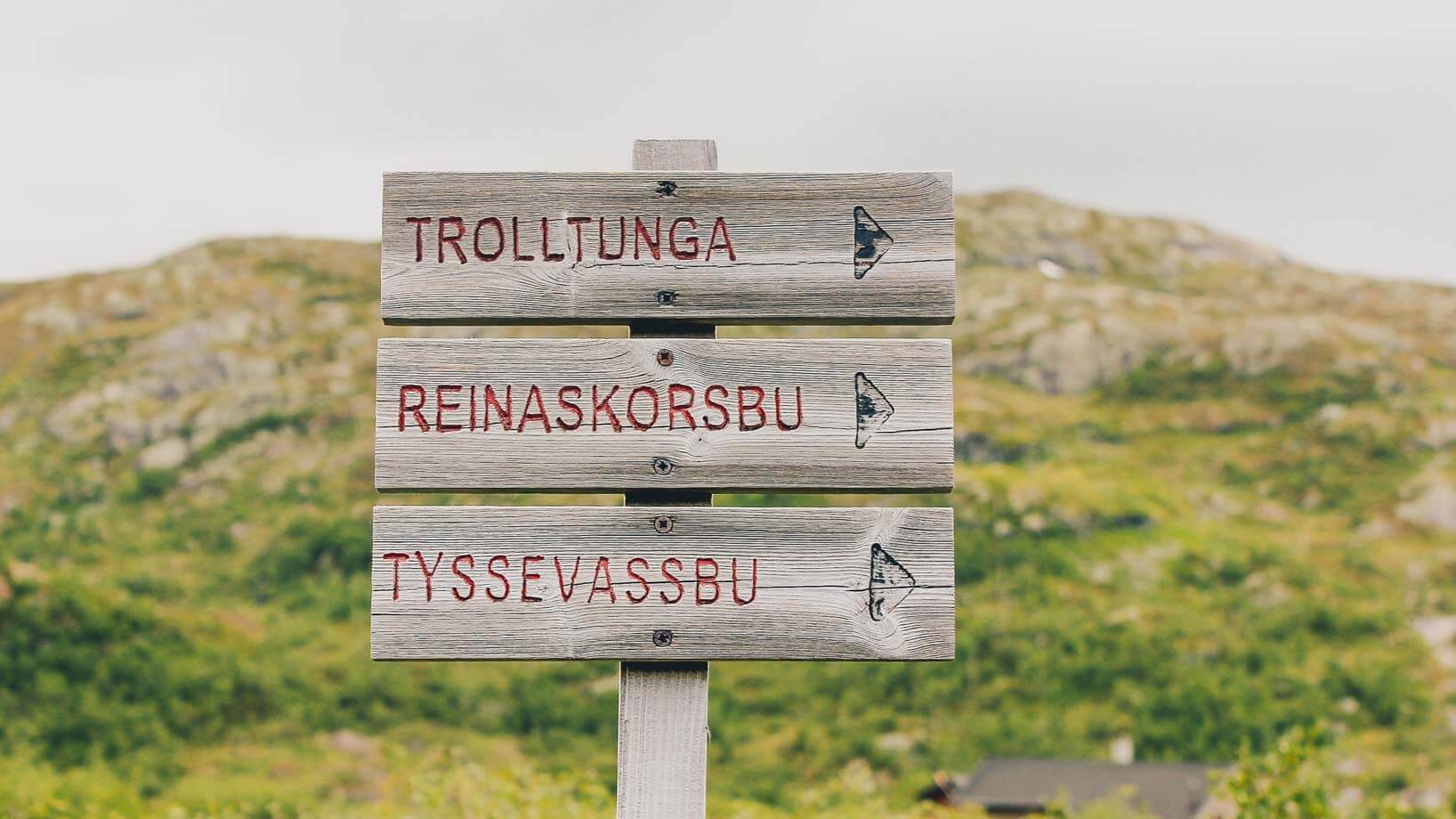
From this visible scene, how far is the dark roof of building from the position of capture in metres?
55.7

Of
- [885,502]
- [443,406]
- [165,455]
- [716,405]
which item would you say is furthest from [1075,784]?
[165,455]

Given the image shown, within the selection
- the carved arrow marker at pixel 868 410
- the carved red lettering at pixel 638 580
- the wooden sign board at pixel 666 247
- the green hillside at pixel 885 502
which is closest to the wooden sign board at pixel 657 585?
the carved red lettering at pixel 638 580

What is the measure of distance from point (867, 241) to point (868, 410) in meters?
0.50

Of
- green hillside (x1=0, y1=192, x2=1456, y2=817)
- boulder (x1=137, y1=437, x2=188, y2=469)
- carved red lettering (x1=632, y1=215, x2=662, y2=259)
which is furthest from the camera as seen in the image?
boulder (x1=137, y1=437, x2=188, y2=469)

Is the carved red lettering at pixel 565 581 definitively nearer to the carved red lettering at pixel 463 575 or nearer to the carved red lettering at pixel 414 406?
the carved red lettering at pixel 463 575

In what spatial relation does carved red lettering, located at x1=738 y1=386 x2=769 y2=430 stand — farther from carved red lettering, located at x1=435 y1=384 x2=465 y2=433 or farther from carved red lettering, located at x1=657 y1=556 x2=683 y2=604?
carved red lettering, located at x1=435 y1=384 x2=465 y2=433

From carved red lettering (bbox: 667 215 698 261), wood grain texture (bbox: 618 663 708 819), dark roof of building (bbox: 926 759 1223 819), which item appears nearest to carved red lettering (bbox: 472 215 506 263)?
carved red lettering (bbox: 667 215 698 261)

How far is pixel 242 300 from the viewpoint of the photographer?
457 feet

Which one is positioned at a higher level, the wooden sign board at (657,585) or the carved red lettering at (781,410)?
the carved red lettering at (781,410)

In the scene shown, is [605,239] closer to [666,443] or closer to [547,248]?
[547,248]

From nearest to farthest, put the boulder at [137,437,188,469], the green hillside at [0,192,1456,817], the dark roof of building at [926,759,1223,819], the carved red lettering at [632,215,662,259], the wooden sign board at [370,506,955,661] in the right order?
the wooden sign board at [370,506,955,661], the carved red lettering at [632,215,662,259], the dark roof of building at [926,759,1223,819], the green hillside at [0,192,1456,817], the boulder at [137,437,188,469]

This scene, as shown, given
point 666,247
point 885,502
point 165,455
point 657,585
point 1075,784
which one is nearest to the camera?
point 657,585

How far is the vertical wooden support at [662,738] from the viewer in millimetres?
3971

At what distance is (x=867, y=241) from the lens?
412 centimetres
